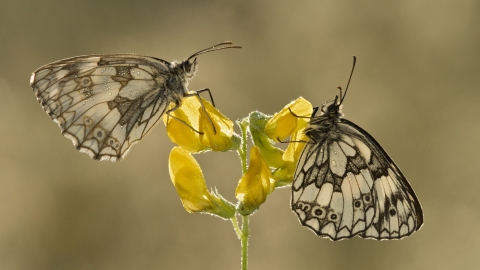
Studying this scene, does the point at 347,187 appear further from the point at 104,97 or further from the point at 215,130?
the point at 104,97

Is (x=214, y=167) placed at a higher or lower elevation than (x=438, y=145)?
lower

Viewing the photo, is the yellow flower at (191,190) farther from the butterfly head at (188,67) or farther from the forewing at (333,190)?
the butterfly head at (188,67)

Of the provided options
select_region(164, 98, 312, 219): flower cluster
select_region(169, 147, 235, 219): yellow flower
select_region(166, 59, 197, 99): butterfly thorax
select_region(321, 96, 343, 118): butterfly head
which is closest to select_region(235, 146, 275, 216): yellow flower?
select_region(164, 98, 312, 219): flower cluster

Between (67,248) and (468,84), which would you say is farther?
(468,84)

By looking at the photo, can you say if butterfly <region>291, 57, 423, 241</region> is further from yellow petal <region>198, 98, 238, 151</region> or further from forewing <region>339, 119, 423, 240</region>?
yellow petal <region>198, 98, 238, 151</region>

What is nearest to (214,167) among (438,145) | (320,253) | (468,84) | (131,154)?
(131,154)

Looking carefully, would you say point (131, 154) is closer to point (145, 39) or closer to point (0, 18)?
point (145, 39)

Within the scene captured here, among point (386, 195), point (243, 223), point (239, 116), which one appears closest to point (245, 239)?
point (243, 223)
